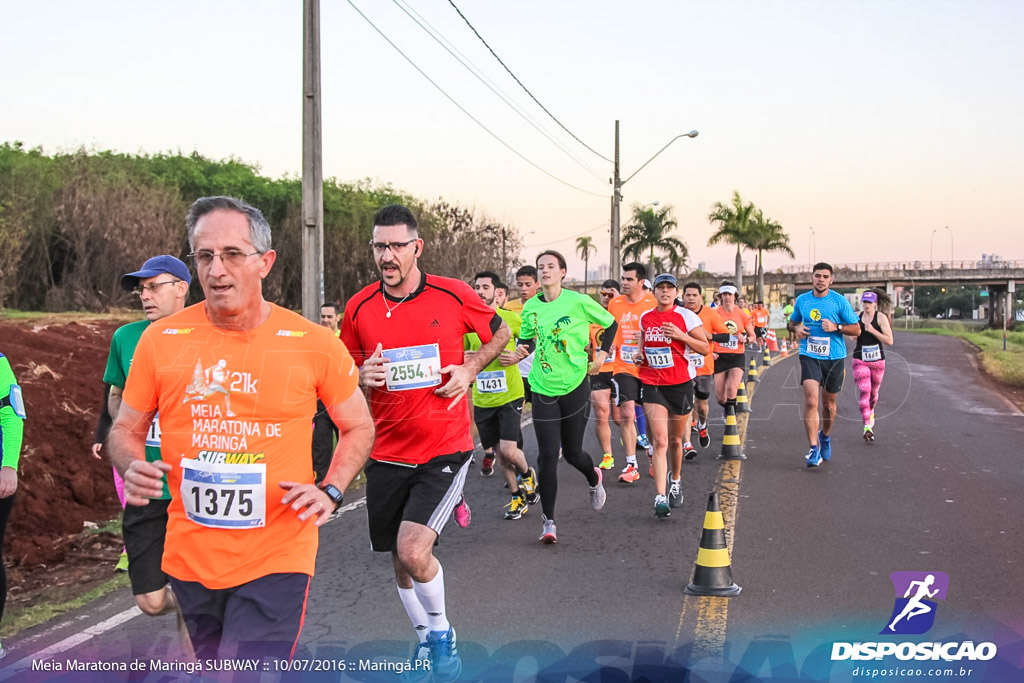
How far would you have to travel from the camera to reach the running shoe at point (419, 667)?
4.54 meters

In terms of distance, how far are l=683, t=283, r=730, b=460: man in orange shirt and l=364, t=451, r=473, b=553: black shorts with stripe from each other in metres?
6.76

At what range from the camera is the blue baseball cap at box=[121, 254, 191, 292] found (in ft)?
15.6

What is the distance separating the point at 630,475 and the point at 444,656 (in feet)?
17.3

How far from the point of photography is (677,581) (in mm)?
6078

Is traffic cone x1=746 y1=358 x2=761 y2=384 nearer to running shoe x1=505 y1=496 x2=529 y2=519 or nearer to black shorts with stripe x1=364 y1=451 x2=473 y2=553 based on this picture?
running shoe x1=505 y1=496 x2=529 y2=519

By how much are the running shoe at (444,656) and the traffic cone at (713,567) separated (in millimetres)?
1824

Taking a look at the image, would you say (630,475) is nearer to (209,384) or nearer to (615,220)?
(209,384)

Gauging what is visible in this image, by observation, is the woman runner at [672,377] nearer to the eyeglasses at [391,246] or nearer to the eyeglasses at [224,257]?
the eyeglasses at [391,246]

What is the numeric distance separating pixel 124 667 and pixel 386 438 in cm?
175

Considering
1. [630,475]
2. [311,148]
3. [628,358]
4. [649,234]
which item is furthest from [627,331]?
[649,234]

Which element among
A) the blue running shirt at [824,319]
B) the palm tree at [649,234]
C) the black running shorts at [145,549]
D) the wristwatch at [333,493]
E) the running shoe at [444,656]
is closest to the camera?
the wristwatch at [333,493]

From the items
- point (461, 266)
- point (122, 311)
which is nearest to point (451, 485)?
point (122, 311)

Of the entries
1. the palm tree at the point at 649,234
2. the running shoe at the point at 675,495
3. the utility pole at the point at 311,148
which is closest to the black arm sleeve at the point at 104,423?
the running shoe at the point at 675,495

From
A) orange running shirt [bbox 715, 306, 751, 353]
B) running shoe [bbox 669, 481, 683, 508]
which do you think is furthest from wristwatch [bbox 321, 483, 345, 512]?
orange running shirt [bbox 715, 306, 751, 353]
